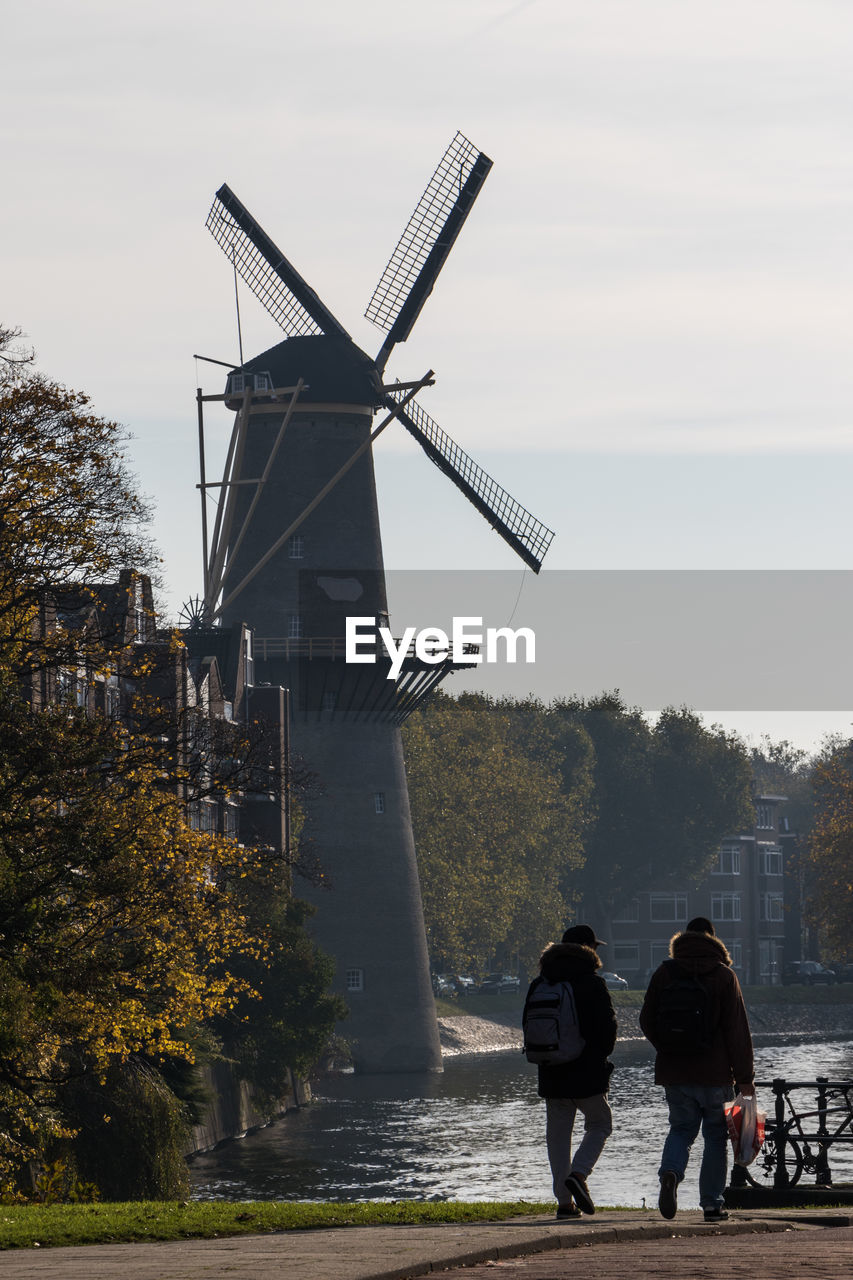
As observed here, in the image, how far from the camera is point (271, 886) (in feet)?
152

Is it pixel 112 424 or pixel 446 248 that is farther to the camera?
pixel 446 248

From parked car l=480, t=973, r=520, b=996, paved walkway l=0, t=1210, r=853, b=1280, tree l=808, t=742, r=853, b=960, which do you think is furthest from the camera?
parked car l=480, t=973, r=520, b=996

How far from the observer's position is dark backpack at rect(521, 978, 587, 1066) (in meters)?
13.7

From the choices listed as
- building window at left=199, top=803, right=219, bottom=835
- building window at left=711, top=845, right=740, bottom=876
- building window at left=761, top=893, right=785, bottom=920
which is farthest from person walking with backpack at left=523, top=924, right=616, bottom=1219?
building window at left=761, top=893, right=785, bottom=920

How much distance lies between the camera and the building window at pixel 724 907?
12738 cm

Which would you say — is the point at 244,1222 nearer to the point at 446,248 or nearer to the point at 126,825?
the point at 126,825

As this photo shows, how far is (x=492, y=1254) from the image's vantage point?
1167 centimetres

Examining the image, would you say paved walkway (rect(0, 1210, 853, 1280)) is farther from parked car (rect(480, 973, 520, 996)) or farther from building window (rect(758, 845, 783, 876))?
building window (rect(758, 845, 783, 876))

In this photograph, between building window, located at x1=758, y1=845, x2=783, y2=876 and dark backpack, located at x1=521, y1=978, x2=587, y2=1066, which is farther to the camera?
building window, located at x1=758, y1=845, x2=783, y2=876

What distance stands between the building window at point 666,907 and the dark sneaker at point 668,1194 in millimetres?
112296

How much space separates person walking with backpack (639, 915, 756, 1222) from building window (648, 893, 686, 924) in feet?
368

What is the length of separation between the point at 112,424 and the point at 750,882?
4213 inches

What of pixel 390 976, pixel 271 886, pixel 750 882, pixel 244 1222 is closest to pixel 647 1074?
pixel 390 976

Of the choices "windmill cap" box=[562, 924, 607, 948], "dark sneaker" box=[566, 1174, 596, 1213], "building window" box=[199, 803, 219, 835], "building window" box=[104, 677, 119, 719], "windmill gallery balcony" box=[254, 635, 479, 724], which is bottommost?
"dark sneaker" box=[566, 1174, 596, 1213]
